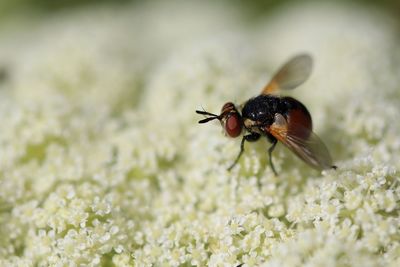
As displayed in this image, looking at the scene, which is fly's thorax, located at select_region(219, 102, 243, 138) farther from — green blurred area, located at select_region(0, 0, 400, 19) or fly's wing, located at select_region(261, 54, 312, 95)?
green blurred area, located at select_region(0, 0, 400, 19)

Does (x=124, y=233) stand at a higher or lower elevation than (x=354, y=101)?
lower

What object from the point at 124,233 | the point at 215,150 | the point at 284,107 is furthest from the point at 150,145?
the point at 284,107

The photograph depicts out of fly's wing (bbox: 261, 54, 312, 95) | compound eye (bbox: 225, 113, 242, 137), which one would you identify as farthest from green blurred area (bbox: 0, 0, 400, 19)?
compound eye (bbox: 225, 113, 242, 137)

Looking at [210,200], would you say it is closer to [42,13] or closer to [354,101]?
[354,101]

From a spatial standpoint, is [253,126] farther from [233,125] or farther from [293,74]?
→ [293,74]

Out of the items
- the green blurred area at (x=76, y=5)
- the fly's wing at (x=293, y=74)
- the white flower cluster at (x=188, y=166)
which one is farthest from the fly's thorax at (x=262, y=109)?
the green blurred area at (x=76, y=5)

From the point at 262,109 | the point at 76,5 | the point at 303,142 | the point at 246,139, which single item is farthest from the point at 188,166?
the point at 76,5
